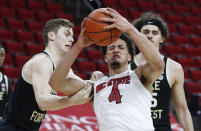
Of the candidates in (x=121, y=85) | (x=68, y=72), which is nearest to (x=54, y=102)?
(x=68, y=72)

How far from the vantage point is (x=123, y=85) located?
3381 millimetres

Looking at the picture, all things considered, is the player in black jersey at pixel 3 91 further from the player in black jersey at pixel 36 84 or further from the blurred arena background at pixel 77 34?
the player in black jersey at pixel 36 84

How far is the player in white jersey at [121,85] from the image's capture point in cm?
313

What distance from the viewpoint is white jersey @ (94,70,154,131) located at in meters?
3.22

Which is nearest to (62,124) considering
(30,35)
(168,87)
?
(168,87)

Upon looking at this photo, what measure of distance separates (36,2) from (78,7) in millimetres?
1589

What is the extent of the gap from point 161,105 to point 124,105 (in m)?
1.06

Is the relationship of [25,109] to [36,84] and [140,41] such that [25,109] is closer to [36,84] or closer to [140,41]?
[36,84]

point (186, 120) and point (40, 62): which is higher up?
point (40, 62)

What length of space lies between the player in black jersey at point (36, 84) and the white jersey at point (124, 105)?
1.96ft

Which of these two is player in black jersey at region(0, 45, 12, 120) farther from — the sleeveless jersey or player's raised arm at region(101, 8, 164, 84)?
player's raised arm at region(101, 8, 164, 84)

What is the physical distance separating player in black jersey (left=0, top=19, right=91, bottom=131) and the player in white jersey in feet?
1.67

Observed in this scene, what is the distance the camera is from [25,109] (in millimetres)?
4367

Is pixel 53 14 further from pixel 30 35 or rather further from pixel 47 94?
pixel 47 94
